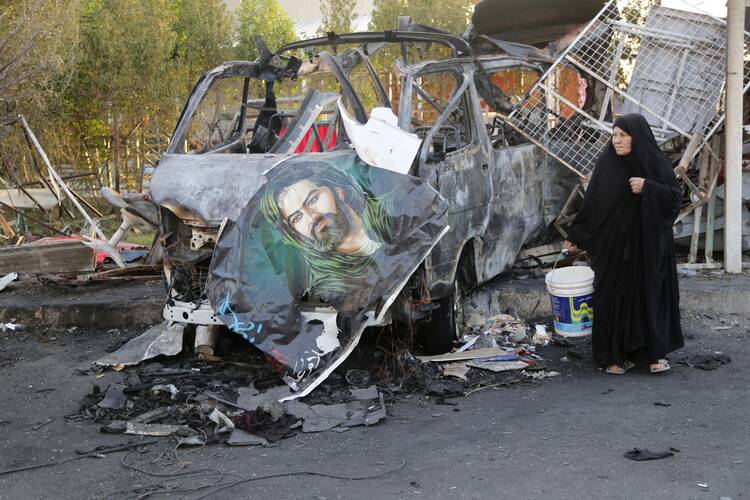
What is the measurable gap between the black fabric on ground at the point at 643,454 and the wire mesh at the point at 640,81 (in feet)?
14.0

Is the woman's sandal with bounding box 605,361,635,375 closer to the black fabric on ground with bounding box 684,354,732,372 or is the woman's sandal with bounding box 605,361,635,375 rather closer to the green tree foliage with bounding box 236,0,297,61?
the black fabric on ground with bounding box 684,354,732,372

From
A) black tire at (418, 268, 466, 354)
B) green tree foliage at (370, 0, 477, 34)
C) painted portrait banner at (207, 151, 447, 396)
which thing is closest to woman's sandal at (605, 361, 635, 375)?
black tire at (418, 268, 466, 354)

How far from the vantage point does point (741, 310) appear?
7664mm

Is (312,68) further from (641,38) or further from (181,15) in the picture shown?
(181,15)

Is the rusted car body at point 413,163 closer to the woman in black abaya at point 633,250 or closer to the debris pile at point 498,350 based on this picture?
the debris pile at point 498,350

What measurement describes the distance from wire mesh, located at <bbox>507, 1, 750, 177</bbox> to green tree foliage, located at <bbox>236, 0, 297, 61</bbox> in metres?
11.0

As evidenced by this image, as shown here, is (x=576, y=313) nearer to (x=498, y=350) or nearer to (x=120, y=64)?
(x=498, y=350)

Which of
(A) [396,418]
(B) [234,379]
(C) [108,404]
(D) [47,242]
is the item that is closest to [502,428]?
(A) [396,418]

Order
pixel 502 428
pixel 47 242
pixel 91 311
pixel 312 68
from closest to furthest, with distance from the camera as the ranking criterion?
pixel 502 428 → pixel 312 68 → pixel 91 311 → pixel 47 242

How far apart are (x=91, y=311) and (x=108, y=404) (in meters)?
2.92

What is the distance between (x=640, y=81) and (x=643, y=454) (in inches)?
201

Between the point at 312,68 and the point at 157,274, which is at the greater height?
the point at 312,68

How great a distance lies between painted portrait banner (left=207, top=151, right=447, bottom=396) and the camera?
18.7 feet

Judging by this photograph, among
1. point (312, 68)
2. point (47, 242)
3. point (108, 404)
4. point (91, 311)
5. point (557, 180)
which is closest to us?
point (108, 404)
